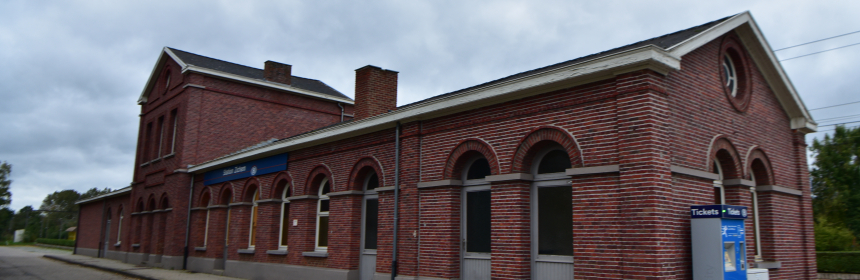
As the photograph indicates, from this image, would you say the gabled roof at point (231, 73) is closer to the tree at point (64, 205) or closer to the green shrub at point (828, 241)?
the green shrub at point (828, 241)

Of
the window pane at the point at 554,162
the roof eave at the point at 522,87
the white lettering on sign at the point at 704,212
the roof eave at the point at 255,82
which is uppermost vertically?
the roof eave at the point at 255,82

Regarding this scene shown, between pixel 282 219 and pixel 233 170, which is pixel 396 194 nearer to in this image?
pixel 282 219

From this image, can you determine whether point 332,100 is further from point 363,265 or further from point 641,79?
point 641,79

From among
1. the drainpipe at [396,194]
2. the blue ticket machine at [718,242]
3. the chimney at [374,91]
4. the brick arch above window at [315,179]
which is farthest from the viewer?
the chimney at [374,91]

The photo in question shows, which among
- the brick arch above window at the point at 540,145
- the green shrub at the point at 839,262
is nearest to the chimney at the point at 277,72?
the brick arch above window at the point at 540,145

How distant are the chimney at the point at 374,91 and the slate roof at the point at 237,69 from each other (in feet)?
27.3

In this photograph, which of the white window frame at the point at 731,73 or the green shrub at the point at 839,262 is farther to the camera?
the green shrub at the point at 839,262

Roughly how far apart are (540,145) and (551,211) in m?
1.13

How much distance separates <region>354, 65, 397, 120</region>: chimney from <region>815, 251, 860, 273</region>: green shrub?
51.9 feet

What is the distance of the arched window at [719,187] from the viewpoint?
1080 cm

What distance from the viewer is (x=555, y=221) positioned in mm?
10289

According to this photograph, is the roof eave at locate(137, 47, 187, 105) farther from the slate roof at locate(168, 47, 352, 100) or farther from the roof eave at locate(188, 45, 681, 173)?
the roof eave at locate(188, 45, 681, 173)

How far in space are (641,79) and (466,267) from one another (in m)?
5.02

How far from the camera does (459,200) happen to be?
471 inches
